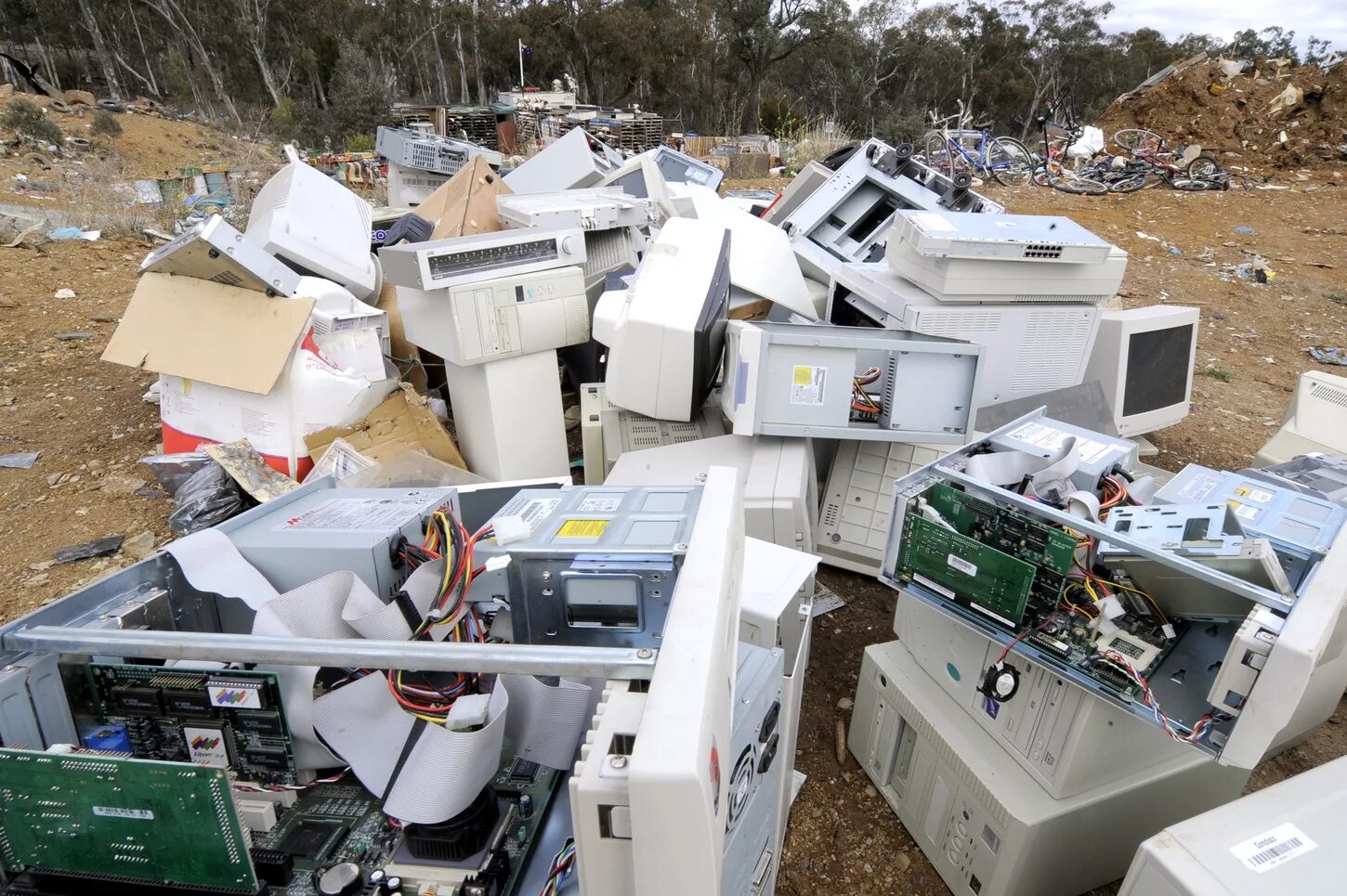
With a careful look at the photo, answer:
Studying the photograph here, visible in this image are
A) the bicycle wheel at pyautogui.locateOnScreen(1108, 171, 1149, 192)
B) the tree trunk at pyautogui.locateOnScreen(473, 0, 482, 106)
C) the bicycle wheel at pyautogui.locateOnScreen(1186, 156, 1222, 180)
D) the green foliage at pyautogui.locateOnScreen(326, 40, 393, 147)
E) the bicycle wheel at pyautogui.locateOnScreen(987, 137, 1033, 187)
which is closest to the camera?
the bicycle wheel at pyautogui.locateOnScreen(1108, 171, 1149, 192)

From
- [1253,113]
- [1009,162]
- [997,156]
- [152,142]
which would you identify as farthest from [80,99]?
[1253,113]

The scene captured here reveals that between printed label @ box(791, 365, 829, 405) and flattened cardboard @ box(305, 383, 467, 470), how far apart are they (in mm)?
1389

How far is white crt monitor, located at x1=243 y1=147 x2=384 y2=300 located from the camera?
304 centimetres

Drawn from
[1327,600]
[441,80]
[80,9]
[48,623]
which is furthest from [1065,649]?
[80,9]

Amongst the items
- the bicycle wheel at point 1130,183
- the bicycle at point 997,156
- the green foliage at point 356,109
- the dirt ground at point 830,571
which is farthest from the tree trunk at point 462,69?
the dirt ground at point 830,571

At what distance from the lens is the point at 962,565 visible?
61.7 inches

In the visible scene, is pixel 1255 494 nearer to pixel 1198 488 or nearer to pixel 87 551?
pixel 1198 488

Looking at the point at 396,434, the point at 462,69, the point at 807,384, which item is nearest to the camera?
the point at 807,384

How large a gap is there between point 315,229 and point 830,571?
8.50ft

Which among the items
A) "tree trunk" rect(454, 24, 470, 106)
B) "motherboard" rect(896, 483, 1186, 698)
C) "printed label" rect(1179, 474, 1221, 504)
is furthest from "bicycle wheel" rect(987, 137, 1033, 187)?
"tree trunk" rect(454, 24, 470, 106)

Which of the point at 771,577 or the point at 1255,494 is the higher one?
the point at 1255,494

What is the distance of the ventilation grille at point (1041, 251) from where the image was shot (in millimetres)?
2332

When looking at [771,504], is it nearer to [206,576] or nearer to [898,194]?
[206,576]

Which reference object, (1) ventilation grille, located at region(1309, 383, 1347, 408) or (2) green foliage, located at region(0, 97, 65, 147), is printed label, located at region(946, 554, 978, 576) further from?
(2) green foliage, located at region(0, 97, 65, 147)
